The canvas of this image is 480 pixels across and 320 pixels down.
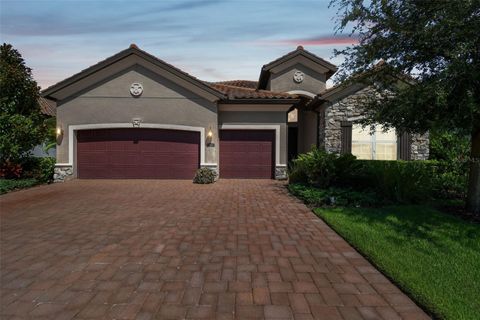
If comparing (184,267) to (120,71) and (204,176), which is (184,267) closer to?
(204,176)

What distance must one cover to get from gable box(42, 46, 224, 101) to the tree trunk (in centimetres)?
881

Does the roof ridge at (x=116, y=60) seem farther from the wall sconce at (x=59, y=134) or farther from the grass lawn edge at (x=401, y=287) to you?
the grass lawn edge at (x=401, y=287)

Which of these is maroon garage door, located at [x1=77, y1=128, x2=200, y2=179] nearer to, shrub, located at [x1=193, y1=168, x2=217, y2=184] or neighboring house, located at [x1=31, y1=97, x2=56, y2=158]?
shrub, located at [x1=193, y1=168, x2=217, y2=184]

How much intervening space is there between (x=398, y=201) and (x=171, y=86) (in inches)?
390

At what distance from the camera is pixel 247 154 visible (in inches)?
575

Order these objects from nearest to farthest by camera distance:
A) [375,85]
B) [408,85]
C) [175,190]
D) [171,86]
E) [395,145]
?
1. [408,85]
2. [375,85]
3. [175,190]
4. [171,86]
5. [395,145]

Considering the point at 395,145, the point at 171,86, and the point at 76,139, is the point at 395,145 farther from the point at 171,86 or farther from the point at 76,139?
the point at 76,139

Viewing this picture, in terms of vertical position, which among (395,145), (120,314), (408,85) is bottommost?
(120,314)

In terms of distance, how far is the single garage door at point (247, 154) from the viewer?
14.5 meters

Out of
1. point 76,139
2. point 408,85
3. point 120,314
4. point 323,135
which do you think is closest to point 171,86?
point 76,139

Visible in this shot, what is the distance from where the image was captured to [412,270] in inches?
158

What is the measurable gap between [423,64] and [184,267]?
689 cm

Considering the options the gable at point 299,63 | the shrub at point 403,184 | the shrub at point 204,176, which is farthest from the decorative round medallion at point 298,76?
the shrub at point 403,184

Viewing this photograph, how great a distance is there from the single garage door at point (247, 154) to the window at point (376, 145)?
4.17 m
